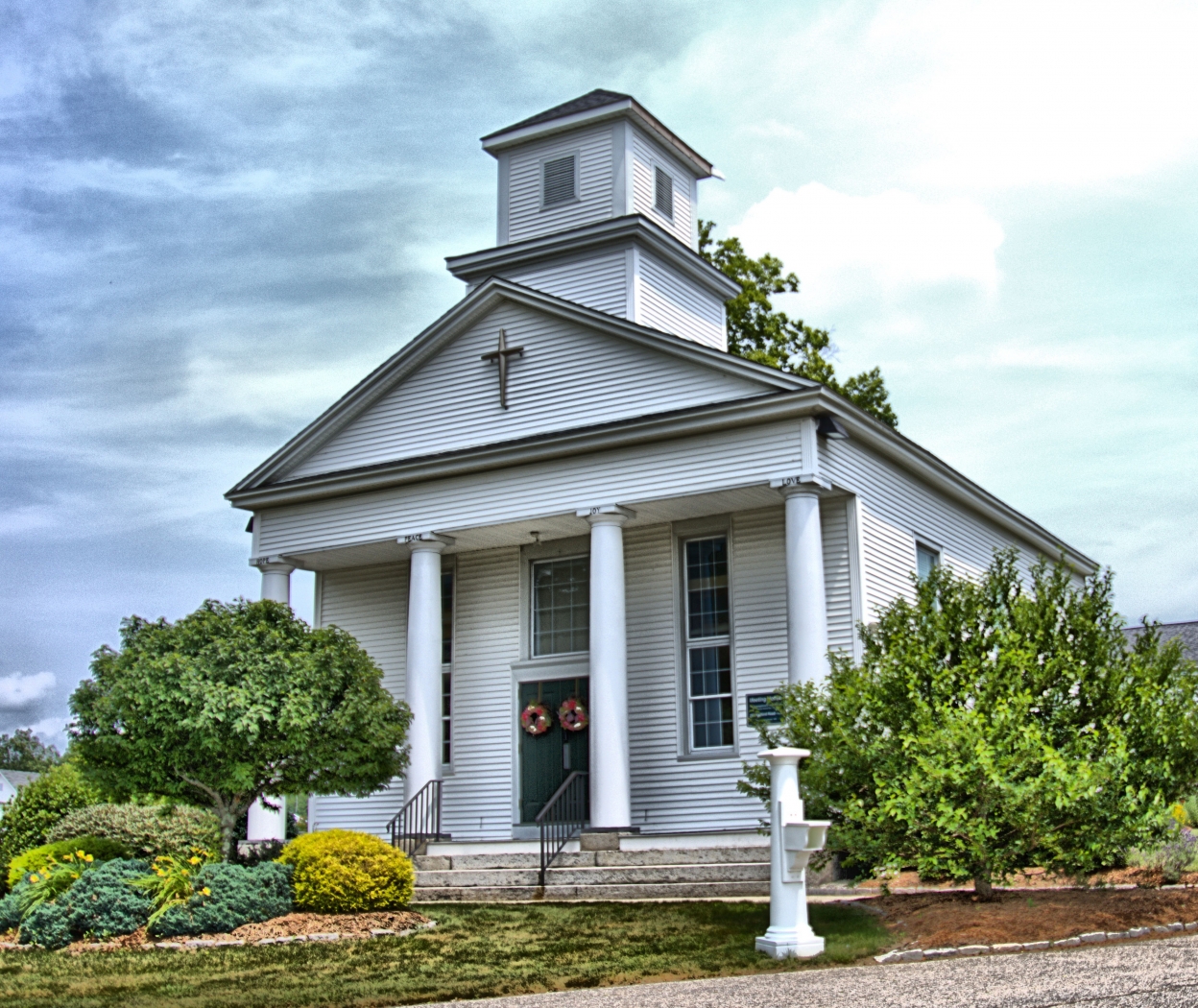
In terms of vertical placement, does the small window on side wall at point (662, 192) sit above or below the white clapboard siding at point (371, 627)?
above

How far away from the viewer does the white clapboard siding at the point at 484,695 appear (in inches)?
854

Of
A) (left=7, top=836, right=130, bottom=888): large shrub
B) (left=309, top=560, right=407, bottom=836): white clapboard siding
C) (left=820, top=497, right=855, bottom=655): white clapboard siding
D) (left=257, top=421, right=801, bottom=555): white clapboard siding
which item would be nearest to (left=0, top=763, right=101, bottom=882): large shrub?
(left=309, top=560, right=407, bottom=836): white clapboard siding

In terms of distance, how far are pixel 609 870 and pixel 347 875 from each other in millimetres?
3745

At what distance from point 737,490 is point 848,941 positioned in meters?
8.70

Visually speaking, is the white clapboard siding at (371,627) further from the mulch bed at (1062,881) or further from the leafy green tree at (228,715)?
the mulch bed at (1062,881)

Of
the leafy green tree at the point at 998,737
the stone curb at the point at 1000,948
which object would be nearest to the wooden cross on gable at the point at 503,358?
the leafy green tree at the point at 998,737

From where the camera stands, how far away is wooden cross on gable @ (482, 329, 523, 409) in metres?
21.1

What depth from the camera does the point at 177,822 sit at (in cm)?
1527

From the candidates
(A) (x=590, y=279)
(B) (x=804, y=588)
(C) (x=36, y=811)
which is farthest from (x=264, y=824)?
(A) (x=590, y=279)

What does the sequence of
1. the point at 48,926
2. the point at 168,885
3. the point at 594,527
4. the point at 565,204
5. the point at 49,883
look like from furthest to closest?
the point at 565,204 < the point at 594,527 < the point at 49,883 < the point at 168,885 < the point at 48,926

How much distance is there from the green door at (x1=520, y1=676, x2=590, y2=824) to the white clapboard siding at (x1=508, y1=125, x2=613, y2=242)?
27.2 ft

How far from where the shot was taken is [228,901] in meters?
13.2

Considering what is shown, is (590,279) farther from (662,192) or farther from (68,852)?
(68,852)

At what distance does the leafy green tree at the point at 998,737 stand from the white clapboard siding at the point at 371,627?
10894mm
